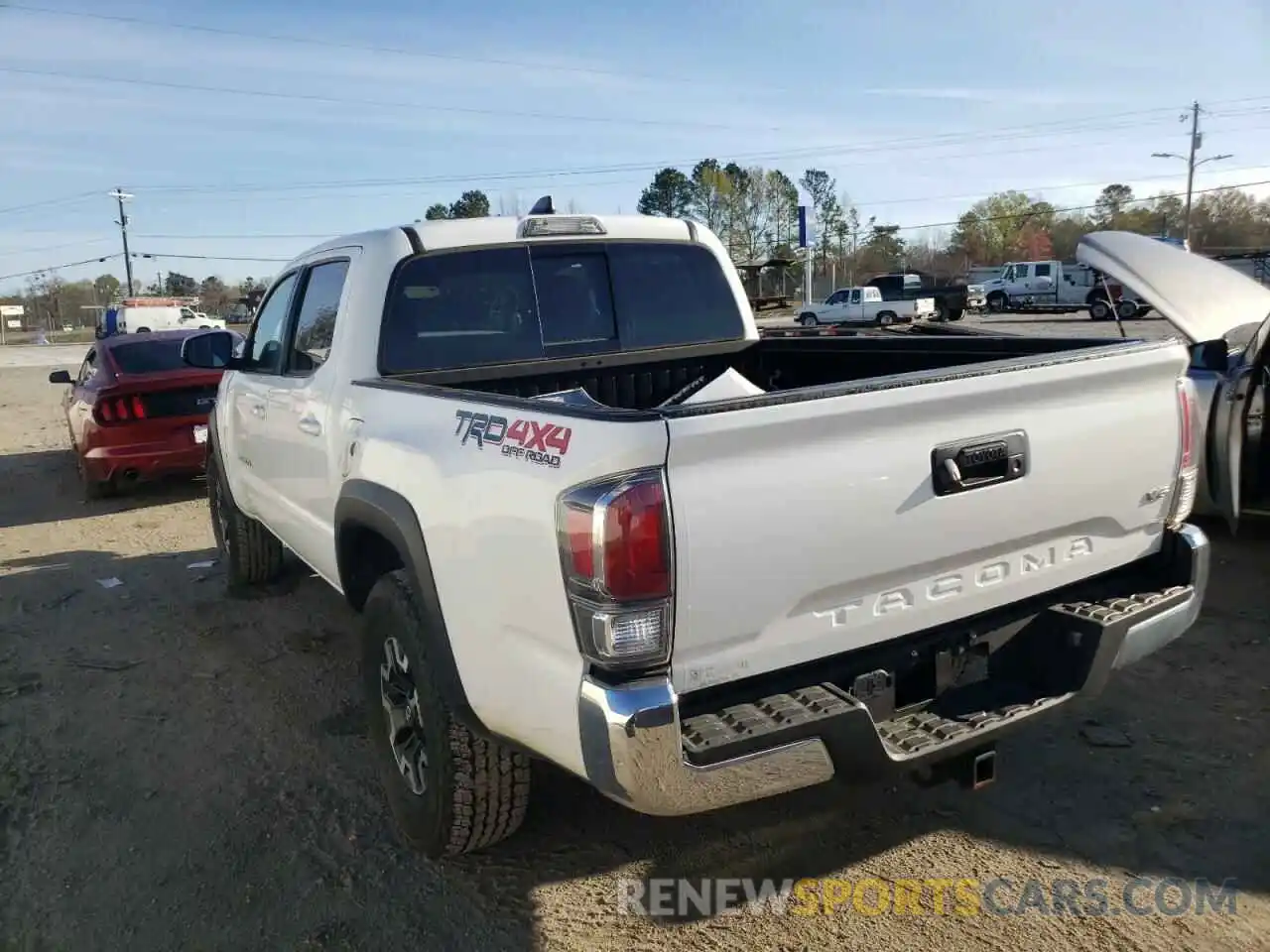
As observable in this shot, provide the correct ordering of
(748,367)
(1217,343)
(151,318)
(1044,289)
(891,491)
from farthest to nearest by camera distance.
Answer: (1044,289), (151,318), (1217,343), (748,367), (891,491)

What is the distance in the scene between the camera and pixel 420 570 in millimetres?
2887

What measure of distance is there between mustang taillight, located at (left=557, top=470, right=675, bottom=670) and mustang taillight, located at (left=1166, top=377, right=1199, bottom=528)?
73.3 inches

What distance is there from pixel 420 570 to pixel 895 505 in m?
1.35

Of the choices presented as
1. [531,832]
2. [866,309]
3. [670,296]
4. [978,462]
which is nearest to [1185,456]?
[978,462]

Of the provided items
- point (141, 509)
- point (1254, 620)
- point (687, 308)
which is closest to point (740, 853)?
point (687, 308)

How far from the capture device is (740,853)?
3139 millimetres

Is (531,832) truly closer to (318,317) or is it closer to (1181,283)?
(318,317)

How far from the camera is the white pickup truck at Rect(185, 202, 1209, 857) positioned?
2.22 m

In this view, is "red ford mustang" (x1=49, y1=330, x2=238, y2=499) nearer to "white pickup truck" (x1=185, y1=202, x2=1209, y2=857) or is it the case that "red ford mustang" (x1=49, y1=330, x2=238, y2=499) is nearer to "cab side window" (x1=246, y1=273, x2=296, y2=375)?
"cab side window" (x1=246, y1=273, x2=296, y2=375)

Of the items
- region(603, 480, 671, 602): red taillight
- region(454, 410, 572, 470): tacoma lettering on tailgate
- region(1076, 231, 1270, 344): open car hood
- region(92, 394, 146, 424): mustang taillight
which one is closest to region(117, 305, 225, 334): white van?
region(92, 394, 146, 424): mustang taillight

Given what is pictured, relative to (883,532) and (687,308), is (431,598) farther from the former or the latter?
(687,308)

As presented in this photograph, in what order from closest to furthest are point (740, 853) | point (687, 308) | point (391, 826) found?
point (740, 853), point (391, 826), point (687, 308)

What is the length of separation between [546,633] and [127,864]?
1.91m

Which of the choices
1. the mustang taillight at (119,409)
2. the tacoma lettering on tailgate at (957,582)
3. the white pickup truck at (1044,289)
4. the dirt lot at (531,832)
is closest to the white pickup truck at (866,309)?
the white pickup truck at (1044,289)
